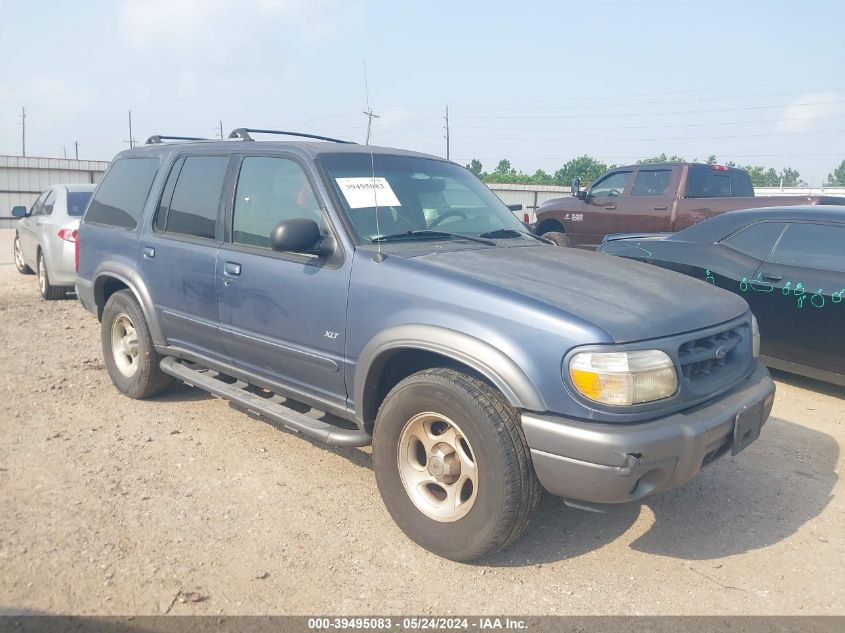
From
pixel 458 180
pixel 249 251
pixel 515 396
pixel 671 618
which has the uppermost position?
pixel 458 180

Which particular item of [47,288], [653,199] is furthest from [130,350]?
[653,199]

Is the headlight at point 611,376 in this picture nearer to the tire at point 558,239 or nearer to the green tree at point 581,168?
the tire at point 558,239

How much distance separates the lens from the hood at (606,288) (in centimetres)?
274

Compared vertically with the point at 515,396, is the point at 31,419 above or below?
below

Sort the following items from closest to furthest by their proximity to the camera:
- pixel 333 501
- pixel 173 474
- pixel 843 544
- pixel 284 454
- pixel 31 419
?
pixel 843 544 < pixel 333 501 < pixel 173 474 < pixel 284 454 < pixel 31 419

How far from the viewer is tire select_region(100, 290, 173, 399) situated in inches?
187

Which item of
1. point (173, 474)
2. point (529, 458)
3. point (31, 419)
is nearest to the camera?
point (529, 458)

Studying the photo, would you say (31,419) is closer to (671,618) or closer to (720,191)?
(671,618)

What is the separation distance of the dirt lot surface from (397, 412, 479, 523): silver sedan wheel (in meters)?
0.24

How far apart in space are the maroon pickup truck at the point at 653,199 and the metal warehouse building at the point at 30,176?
22.1 m

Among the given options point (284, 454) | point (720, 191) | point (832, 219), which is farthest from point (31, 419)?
point (720, 191)

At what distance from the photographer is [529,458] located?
2.70m

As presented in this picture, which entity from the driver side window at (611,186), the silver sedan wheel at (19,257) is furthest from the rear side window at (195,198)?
the silver sedan wheel at (19,257)

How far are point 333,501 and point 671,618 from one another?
5.69ft
